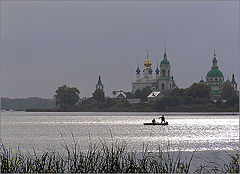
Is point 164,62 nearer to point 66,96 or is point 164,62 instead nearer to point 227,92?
point 227,92

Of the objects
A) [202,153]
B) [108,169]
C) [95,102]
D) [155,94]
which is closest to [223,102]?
[155,94]

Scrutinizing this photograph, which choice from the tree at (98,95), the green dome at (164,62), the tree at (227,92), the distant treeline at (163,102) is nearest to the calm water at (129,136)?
the distant treeline at (163,102)

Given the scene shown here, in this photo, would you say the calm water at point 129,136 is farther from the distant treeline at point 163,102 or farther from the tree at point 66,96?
the tree at point 66,96

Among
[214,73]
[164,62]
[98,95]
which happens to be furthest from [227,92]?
[164,62]

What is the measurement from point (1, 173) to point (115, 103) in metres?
156

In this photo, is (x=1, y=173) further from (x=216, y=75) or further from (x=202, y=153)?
(x=216, y=75)

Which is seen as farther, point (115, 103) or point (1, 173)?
point (115, 103)

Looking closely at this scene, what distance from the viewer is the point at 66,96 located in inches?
6368

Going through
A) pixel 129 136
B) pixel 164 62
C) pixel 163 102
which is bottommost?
pixel 129 136

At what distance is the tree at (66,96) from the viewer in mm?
161875

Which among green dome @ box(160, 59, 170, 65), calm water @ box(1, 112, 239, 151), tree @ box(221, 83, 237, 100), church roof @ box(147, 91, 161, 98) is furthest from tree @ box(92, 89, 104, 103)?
calm water @ box(1, 112, 239, 151)

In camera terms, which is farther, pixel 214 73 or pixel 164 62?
pixel 164 62

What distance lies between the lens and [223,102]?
147875 mm

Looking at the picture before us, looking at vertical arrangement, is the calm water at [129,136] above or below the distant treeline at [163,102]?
below
